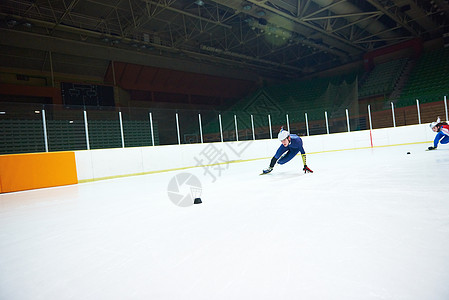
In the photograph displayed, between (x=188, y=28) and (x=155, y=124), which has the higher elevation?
(x=188, y=28)

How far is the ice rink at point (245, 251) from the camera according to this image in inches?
51.4

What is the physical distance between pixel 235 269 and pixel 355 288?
23.7 inches

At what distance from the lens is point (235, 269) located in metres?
1.52

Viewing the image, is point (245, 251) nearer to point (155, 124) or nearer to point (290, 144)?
point (290, 144)

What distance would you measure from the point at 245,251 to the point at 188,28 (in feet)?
62.6

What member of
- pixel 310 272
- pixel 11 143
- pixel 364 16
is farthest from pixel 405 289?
pixel 364 16

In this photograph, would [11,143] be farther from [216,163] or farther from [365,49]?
[365,49]

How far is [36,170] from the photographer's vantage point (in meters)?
7.37

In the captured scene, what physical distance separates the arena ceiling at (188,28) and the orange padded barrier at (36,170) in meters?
9.40

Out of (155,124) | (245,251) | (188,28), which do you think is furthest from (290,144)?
(188,28)

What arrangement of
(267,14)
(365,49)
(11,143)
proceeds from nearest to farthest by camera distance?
1. (11,143)
2. (267,14)
3. (365,49)

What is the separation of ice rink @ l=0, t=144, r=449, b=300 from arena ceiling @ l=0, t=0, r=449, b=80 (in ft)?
45.2

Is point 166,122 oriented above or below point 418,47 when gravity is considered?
below

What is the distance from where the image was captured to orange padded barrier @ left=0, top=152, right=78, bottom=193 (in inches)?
273
